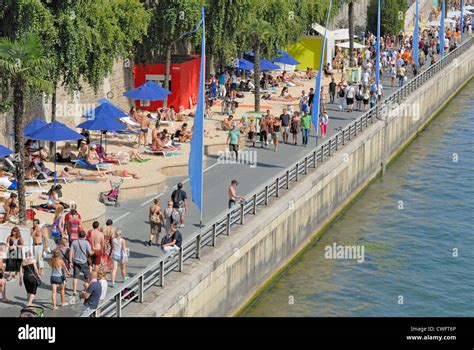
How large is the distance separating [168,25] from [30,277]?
84.1 ft

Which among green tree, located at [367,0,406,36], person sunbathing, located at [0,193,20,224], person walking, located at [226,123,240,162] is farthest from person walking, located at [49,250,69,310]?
green tree, located at [367,0,406,36]

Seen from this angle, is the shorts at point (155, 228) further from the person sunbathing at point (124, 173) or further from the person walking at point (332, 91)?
the person walking at point (332, 91)

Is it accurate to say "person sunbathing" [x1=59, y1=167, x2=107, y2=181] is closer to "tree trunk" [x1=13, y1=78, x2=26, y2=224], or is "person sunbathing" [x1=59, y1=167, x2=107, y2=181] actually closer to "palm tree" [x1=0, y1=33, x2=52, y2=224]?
"palm tree" [x1=0, y1=33, x2=52, y2=224]

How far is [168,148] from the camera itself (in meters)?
38.7

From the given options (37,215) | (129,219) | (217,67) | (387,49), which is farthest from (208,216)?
(387,49)

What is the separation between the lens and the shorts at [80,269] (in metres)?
23.5

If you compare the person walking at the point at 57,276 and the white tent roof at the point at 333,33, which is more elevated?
the white tent roof at the point at 333,33

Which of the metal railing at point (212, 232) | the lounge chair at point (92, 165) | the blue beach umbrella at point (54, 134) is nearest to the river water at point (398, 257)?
the metal railing at point (212, 232)

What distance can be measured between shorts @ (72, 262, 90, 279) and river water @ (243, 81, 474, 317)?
18.1 ft

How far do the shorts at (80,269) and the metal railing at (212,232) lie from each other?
3.80 feet

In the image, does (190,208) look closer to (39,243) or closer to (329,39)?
(39,243)

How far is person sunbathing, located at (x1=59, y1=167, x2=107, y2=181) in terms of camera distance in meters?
33.6
